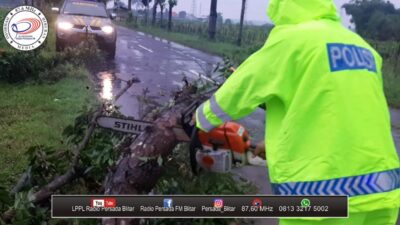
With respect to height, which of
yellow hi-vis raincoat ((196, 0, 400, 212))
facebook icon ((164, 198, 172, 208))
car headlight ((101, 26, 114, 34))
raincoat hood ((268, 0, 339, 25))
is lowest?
car headlight ((101, 26, 114, 34))

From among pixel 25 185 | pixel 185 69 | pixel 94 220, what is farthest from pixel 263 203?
pixel 185 69

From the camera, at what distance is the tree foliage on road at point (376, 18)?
33.4m

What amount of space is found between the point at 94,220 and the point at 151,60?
1281cm

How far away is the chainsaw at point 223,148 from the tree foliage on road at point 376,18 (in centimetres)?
3118

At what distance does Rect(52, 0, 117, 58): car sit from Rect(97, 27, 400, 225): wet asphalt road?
2.49ft

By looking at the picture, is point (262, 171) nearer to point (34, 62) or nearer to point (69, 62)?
point (34, 62)

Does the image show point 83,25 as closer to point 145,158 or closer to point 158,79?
point 158,79

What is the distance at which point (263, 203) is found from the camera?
7.56 feet

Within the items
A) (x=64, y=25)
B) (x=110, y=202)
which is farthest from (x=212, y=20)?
(x=110, y=202)

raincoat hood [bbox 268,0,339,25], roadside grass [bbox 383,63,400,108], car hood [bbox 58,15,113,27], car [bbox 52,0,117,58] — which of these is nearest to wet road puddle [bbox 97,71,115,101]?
car [bbox 52,0,117,58]

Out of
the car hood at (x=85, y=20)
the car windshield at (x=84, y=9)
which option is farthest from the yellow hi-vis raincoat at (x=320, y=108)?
the car windshield at (x=84, y=9)

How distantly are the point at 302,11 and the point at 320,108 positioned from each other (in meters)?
0.44

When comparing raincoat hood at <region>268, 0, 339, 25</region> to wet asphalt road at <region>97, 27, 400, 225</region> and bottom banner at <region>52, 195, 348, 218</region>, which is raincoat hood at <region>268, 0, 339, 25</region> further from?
wet asphalt road at <region>97, 27, 400, 225</region>

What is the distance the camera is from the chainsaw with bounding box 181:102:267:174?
2.35 m
